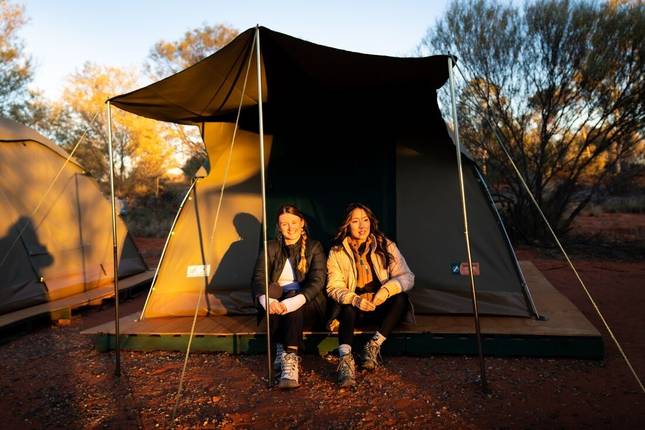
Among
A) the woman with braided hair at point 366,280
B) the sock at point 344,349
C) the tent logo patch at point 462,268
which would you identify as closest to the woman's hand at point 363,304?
the woman with braided hair at point 366,280

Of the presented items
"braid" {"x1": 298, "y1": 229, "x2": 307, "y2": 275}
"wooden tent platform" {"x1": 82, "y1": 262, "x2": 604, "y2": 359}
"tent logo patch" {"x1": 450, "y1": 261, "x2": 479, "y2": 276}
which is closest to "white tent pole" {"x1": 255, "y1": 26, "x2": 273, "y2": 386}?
"braid" {"x1": 298, "y1": 229, "x2": 307, "y2": 275}

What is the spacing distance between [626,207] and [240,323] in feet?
53.5

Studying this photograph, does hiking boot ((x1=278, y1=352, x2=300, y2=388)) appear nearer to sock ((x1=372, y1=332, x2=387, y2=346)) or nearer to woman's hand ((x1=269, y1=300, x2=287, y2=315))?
woman's hand ((x1=269, y1=300, x2=287, y2=315))

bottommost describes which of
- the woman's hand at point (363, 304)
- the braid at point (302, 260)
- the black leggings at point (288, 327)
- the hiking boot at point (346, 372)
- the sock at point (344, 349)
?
the hiking boot at point (346, 372)

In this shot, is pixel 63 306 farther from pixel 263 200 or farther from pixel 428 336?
pixel 428 336

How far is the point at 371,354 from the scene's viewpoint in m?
3.54

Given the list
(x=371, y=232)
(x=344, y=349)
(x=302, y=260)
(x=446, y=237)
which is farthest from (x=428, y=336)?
(x=302, y=260)

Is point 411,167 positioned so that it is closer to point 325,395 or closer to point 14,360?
point 325,395

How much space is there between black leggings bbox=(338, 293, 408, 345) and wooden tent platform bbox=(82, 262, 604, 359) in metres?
0.17

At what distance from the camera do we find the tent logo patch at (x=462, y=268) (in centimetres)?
443

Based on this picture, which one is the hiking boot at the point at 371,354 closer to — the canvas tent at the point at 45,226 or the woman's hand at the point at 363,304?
the woman's hand at the point at 363,304

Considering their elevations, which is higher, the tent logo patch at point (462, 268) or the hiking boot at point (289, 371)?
the tent logo patch at point (462, 268)

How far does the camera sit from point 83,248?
6129mm

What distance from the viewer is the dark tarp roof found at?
3.12 m
